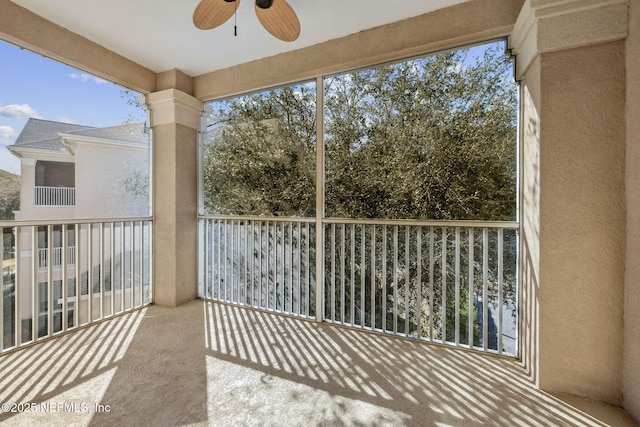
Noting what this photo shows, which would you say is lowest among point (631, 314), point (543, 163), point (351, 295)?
point (351, 295)

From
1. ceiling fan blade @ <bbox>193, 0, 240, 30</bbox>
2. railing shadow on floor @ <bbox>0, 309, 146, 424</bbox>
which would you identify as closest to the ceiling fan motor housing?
ceiling fan blade @ <bbox>193, 0, 240, 30</bbox>

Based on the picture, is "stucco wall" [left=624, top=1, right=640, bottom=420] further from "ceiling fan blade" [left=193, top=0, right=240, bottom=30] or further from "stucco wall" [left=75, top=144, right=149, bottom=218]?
"stucco wall" [left=75, top=144, right=149, bottom=218]

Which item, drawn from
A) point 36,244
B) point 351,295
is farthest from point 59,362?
point 351,295

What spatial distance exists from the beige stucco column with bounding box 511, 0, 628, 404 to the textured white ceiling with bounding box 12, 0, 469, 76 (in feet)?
2.69

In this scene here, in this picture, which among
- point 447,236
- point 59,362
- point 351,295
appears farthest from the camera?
point 351,295

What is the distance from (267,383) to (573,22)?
2692 millimetres

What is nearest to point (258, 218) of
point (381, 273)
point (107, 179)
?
point (381, 273)

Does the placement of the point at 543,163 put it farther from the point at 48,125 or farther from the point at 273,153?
the point at 48,125

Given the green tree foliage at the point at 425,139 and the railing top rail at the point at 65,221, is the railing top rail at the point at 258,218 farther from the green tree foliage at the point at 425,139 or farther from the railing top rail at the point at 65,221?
the railing top rail at the point at 65,221

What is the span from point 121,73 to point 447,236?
3.29 m

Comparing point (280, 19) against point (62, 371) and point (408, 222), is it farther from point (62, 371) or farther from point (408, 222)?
point (62, 371)

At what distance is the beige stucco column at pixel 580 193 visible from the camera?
5.10 feet

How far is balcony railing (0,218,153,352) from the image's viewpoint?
2158 millimetres

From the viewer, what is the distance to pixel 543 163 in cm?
167
